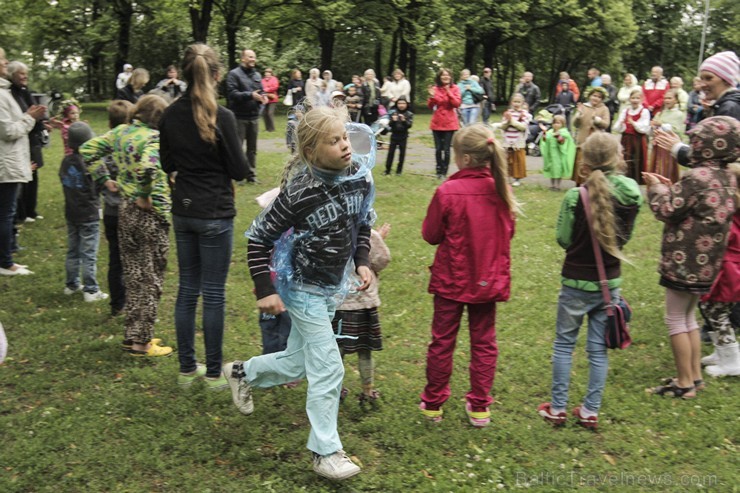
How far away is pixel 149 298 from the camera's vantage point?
5.44 m

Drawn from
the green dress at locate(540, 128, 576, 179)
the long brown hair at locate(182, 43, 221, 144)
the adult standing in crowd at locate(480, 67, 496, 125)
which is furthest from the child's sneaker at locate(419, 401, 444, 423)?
the adult standing in crowd at locate(480, 67, 496, 125)

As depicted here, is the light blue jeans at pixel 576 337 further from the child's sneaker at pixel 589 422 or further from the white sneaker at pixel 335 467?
the white sneaker at pixel 335 467

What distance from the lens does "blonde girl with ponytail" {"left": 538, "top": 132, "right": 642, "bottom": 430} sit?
417cm

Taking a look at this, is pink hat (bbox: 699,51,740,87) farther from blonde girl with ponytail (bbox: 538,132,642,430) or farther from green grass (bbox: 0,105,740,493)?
green grass (bbox: 0,105,740,493)

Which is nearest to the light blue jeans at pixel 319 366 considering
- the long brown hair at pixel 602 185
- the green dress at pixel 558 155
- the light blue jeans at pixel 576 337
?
the light blue jeans at pixel 576 337

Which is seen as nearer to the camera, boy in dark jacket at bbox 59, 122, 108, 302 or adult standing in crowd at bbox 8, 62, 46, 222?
boy in dark jacket at bbox 59, 122, 108, 302

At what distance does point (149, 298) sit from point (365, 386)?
6.43 feet

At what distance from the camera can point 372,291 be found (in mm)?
4445

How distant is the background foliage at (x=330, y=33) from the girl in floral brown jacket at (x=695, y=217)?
19.7 meters

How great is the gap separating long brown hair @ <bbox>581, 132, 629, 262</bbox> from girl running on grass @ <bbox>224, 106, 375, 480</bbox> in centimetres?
140

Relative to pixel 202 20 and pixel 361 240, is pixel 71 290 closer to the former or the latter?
pixel 361 240

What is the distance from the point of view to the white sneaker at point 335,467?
365cm

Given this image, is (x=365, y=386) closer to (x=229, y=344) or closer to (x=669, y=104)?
(x=229, y=344)

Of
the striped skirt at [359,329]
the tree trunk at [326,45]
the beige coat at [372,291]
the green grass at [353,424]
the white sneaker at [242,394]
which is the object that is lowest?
the green grass at [353,424]
